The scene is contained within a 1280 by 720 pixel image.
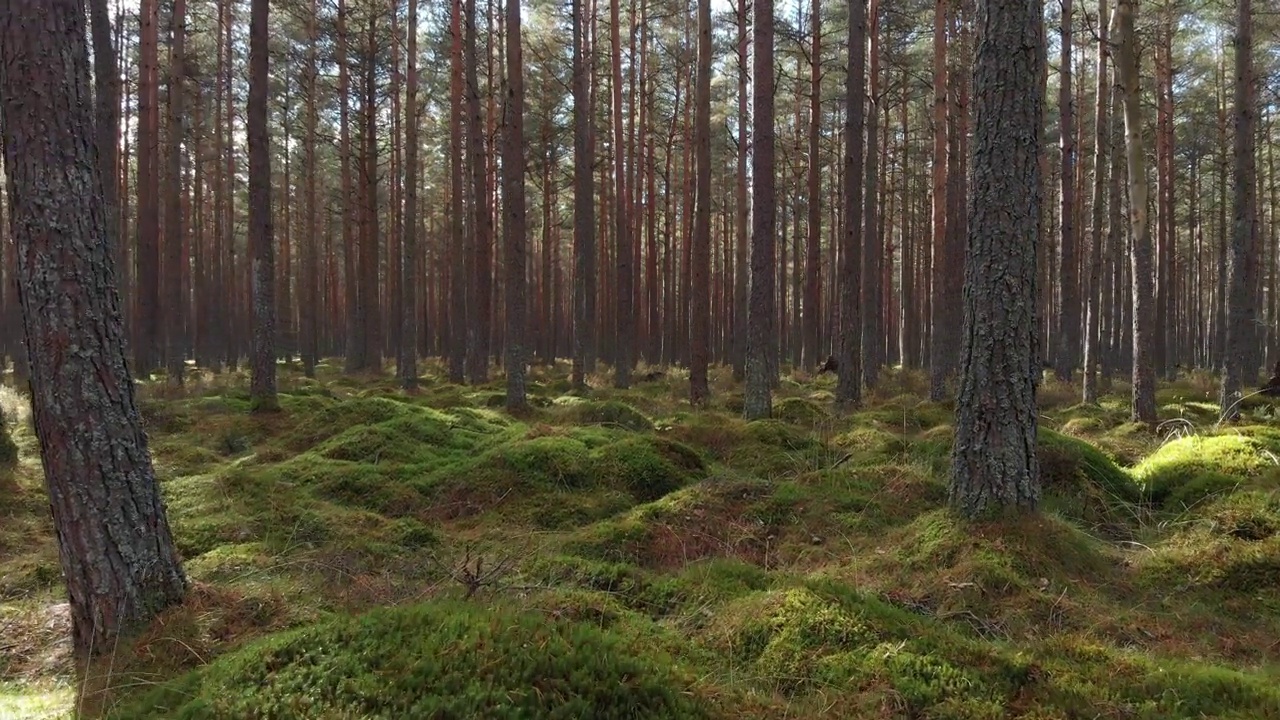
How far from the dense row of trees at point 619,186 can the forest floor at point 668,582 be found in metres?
0.69

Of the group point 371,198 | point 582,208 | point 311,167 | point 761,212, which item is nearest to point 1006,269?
point 761,212

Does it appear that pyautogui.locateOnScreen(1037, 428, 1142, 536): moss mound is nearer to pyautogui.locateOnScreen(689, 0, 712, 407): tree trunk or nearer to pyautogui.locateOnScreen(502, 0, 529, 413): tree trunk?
pyautogui.locateOnScreen(689, 0, 712, 407): tree trunk

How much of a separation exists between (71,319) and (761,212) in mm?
8464

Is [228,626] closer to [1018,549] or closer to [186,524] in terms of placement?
[186,524]

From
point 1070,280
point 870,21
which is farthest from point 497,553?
point 870,21

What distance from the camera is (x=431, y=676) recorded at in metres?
2.33

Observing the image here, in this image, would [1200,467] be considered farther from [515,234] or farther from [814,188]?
[814,188]

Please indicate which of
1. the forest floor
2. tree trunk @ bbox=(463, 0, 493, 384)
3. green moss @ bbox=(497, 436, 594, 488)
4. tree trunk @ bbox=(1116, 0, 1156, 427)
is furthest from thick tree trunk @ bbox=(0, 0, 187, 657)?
tree trunk @ bbox=(1116, 0, 1156, 427)

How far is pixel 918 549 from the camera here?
4.68 metres

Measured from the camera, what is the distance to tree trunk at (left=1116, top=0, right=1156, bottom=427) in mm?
10328

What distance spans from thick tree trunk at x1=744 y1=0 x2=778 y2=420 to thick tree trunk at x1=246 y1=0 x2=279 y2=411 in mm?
7338

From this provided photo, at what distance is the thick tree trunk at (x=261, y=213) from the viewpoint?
10648mm

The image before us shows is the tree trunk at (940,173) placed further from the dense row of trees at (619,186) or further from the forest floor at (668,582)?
the forest floor at (668,582)

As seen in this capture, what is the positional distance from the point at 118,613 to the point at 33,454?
6550 millimetres
